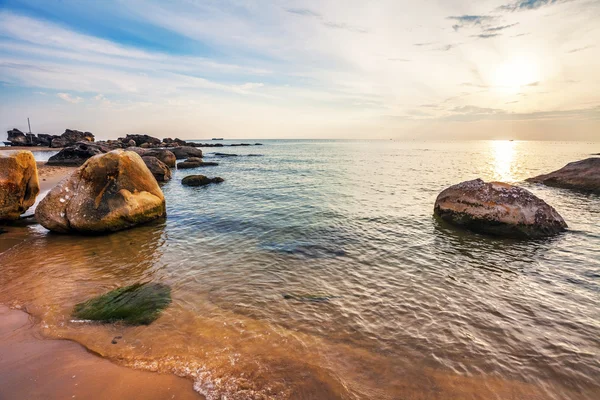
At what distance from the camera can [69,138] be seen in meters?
72.7

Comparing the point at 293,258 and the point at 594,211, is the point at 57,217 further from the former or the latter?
the point at 594,211

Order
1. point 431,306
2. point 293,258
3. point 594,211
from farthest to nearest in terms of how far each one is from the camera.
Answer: point 594,211 → point 293,258 → point 431,306

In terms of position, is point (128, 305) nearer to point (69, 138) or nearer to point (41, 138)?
point (69, 138)

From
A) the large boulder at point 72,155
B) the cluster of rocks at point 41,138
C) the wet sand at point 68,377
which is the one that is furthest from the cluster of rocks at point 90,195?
the cluster of rocks at point 41,138

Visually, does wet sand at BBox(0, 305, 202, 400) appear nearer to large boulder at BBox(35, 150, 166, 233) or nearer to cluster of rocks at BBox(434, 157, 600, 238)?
large boulder at BBox(35, 150, 166, 233)

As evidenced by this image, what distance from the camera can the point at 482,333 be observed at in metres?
4.83

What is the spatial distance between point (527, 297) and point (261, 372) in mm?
5827

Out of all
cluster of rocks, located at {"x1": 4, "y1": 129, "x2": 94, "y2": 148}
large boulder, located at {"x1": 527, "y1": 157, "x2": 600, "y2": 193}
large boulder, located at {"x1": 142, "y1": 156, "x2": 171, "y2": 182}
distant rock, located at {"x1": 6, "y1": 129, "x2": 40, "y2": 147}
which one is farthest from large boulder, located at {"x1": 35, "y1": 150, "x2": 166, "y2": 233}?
distant rock, located at {"x1": 6, "y1": 129, "x2": 40, "y2": 147}

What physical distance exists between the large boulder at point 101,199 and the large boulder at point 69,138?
76468 mm

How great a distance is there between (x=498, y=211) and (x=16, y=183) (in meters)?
18.1

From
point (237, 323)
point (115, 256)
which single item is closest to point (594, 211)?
point (237, 323)

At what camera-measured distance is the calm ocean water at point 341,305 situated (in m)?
3.88

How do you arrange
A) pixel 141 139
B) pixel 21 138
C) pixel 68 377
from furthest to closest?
pixel 141 139 < pixel 21 138 < pixel 68 377

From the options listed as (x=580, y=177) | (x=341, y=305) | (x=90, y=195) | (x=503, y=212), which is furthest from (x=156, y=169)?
(x=580, y=177)
